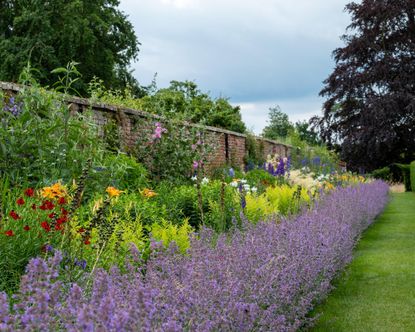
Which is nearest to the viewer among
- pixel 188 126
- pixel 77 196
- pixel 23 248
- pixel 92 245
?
pixel 77 196

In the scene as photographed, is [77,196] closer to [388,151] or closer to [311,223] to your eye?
[311,223]

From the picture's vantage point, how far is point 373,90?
2708 cm

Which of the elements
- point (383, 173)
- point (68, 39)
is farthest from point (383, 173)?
point (68, 39)

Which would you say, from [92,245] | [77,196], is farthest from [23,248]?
[77,196]

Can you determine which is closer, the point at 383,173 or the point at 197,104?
the point at 197,104

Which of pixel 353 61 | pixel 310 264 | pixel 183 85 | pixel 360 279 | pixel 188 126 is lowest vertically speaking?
pixel 360 279

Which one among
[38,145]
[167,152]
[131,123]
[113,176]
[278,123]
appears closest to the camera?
[38,145]

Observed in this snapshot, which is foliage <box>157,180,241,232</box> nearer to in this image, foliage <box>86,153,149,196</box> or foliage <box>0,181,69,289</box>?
foliage <box>86,153,149,196</box>

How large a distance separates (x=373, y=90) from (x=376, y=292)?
76.3 ft

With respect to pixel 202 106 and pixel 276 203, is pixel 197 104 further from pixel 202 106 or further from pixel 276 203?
pixel 276 203

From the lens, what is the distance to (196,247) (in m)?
3.07

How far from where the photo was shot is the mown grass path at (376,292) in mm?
4348

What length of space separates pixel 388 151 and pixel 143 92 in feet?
40.5

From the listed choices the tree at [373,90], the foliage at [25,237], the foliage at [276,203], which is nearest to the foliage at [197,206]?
the foliage at [276,203]
